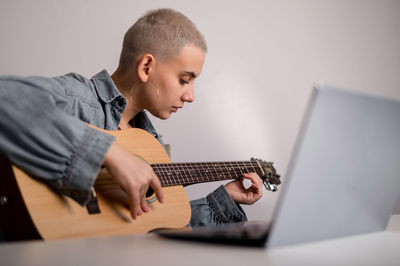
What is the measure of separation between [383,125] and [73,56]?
1.40 m

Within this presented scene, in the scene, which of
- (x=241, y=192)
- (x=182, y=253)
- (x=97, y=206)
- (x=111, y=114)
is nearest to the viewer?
(x=182, y=253)

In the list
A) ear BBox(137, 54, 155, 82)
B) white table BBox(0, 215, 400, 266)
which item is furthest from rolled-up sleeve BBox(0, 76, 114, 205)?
ear BBox(137, 54, 155, 82)

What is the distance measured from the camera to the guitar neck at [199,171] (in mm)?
1067

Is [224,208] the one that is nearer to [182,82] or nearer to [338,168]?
[182,82]

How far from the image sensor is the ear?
129 centimetres

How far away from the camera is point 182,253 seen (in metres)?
0.38

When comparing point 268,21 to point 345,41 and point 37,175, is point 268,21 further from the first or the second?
point 37,175

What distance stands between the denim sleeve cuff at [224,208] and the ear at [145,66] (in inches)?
19.1

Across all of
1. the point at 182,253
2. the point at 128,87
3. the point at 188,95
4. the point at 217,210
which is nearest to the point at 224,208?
the point at 217,210

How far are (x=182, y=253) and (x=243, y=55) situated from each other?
68.5 inches

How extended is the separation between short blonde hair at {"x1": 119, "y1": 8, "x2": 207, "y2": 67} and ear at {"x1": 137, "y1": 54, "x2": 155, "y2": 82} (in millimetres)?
25

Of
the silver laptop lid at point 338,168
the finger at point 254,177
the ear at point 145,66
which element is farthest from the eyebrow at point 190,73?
the silver laptop lid at point 338,168

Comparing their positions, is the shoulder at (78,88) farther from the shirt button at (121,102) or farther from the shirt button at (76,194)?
the shirt button at (76,194)

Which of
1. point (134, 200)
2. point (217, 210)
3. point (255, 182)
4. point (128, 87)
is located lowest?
point (217, 210)
